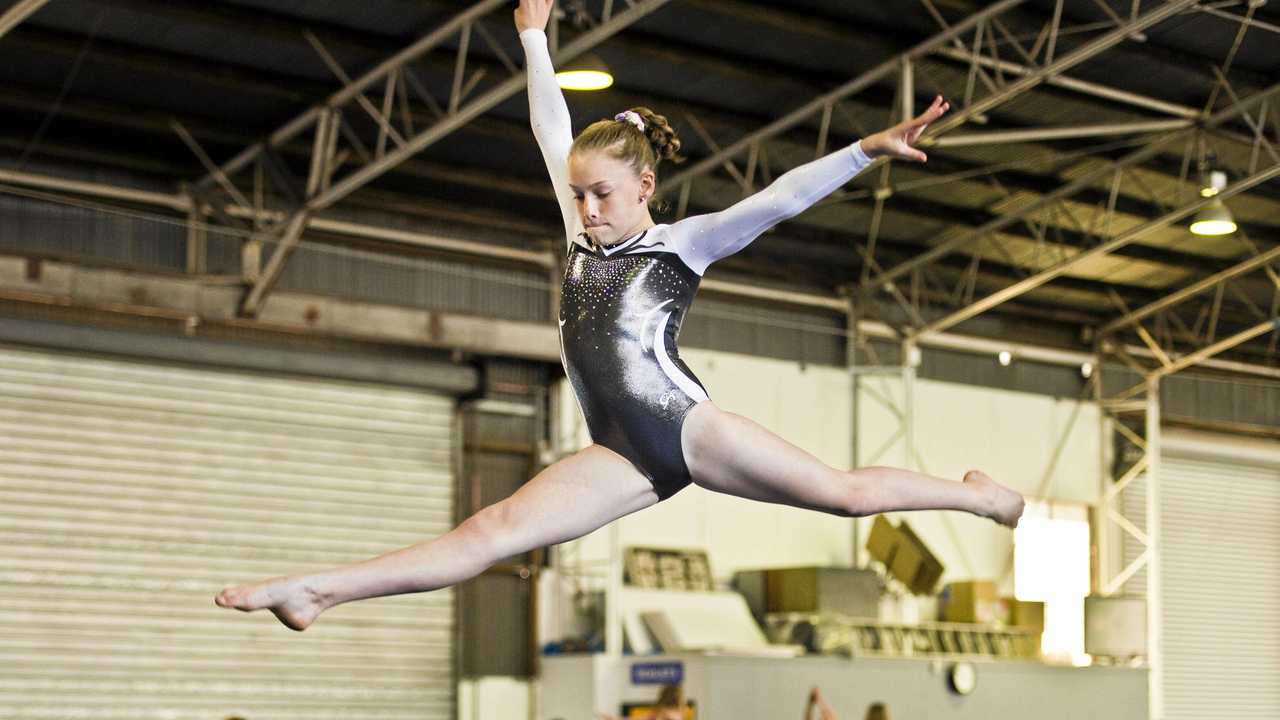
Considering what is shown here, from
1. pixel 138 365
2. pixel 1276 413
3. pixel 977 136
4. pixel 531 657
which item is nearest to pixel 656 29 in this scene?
pixel 977 136

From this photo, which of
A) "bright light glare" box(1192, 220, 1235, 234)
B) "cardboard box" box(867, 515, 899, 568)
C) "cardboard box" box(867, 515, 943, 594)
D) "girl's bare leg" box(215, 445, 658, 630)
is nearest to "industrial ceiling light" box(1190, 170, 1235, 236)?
"bright light glare" box(1192, 220, 1235, 234)

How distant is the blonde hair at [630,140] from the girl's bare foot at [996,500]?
1067 millimetres

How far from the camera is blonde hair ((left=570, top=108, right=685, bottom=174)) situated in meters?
3.65

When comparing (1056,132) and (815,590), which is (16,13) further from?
(815,590)

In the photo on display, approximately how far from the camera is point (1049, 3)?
41.4 ft

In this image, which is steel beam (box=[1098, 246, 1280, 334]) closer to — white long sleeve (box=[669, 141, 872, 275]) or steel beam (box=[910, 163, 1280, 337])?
steel beam (box=[910, 163, 1280, 337])

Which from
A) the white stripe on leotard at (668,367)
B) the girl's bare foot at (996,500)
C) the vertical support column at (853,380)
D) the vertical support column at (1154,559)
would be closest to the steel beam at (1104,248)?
the vertical support column at (853,380)

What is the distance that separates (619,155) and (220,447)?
36.9ft

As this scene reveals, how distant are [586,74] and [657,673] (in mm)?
6319

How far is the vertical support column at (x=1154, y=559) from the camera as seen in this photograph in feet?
60.7

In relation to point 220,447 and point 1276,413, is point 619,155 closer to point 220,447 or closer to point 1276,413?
point 220,447

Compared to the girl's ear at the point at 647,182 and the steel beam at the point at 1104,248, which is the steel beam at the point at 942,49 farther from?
the girl's ear at the point at 647,182

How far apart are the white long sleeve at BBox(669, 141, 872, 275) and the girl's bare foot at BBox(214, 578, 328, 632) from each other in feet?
3.61

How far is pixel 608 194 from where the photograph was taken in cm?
364
